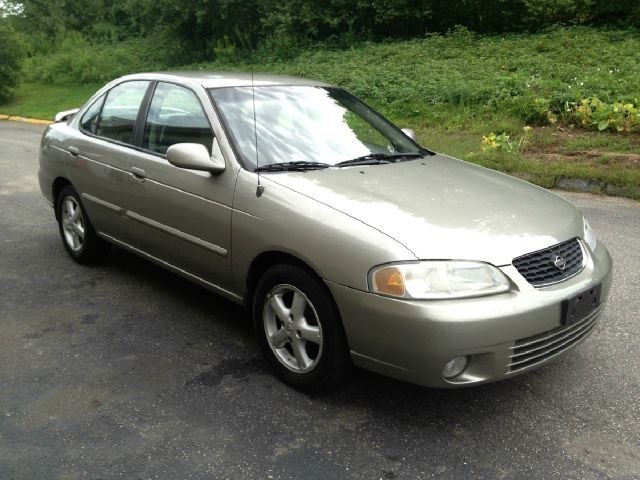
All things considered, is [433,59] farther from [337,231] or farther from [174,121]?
[337,231]

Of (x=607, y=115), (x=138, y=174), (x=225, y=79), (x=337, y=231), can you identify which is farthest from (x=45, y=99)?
(x=337, y=231)

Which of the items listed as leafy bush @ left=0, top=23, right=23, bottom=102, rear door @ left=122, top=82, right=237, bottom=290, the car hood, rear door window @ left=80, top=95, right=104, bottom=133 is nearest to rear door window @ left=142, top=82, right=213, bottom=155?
rear door @ left=122, top=82, right=237, bottom=290

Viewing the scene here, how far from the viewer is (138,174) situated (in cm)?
440

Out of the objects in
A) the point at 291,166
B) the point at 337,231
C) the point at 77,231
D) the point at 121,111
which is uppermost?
the point at 121,111

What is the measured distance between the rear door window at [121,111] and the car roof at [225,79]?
13cm

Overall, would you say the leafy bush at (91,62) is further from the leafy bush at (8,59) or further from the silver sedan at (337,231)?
the silver sedan at (337,231)

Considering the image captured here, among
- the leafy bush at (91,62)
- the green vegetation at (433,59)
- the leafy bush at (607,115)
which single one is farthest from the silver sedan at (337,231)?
the leafy bush at (91,62)

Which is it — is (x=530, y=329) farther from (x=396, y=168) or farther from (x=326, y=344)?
(x=396, y=168)

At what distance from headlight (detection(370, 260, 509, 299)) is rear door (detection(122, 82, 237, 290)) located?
112 cm

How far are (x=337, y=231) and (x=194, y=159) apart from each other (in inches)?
41.2

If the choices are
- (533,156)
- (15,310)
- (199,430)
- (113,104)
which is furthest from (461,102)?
(199,430)

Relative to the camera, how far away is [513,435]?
10.0ft

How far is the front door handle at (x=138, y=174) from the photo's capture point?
4.37 m

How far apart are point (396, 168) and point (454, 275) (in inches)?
46.8
